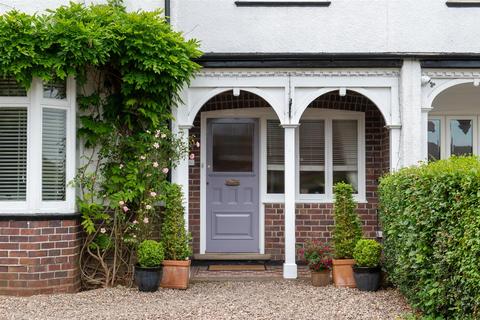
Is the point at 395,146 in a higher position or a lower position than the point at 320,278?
higher

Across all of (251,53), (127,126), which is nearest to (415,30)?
(251,53)

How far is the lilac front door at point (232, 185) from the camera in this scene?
9.70 m

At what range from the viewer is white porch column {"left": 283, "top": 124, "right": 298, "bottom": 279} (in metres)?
8.27

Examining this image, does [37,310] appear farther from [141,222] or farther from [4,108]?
[4,108]

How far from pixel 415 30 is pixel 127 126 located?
4.61m

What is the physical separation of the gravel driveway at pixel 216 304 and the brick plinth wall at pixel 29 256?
0.21 meters

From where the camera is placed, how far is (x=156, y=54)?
7371 mm

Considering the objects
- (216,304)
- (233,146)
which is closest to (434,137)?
(233,146)

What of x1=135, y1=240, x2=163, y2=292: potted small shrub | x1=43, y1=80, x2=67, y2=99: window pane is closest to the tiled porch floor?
x1=135, y1=240, x2=163, y2=292: potted small shrub

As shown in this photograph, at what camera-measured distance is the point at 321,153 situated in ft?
32.2

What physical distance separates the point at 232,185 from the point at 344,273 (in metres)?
2.85

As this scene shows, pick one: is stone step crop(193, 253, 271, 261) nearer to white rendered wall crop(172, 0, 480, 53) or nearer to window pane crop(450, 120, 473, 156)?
white rendered wall crop(172, 0, 480, 53)

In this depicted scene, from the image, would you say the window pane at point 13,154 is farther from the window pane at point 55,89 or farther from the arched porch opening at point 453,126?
the arched porch opening at point 453,126

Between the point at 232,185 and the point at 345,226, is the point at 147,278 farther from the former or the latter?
the point at 232,185
